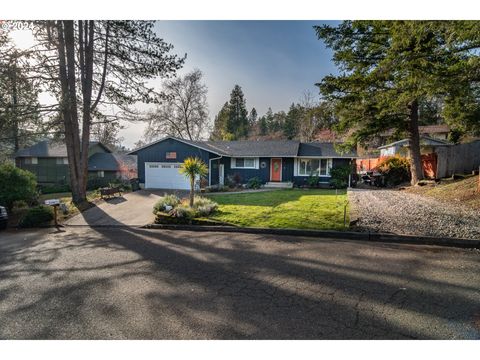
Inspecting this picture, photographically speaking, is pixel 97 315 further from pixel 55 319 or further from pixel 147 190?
pixel 147 190

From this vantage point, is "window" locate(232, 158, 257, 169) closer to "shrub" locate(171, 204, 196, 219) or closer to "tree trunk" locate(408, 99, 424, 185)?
"tree trunk" locate(408, 99, 424, 185)

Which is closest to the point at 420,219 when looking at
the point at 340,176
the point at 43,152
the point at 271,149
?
the point at 340,176

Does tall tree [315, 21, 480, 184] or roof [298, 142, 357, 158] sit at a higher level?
tall tree [315, 21, 480, 184]

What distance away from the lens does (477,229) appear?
6.16 meters

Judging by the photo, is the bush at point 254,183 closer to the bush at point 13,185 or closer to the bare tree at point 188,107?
the bush at point 13,185

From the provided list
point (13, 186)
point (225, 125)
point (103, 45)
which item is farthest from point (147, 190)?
point (225, 125)

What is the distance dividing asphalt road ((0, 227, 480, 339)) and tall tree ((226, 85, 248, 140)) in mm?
42514

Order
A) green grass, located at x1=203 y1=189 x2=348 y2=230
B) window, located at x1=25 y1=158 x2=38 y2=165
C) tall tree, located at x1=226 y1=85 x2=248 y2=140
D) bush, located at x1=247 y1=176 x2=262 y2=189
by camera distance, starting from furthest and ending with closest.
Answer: tall tree, located at x1=226 y1=85 x2=248 y2=140 → window, located at x1=25 y1=158 x2=38 y2=165 → bush, located at x1=247 y1=176 x2=262 y2=189 → green grass, located at x1=203 y1=189 x2=348 y2=230

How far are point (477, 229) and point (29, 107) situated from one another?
54.6ft

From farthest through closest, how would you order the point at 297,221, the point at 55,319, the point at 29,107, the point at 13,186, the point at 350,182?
the point at 350,182 → the point at 13,186 → the point at 29,107 → the point at 297,221 → the point at 55,319

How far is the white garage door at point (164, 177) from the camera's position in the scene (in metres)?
18.0

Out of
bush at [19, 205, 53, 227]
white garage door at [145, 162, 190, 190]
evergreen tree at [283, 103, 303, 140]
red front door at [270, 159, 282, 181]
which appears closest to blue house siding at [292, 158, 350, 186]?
red front door at [270, 159, 282, 181]

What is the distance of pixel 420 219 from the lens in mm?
7277

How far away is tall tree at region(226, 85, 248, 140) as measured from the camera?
158 ft
